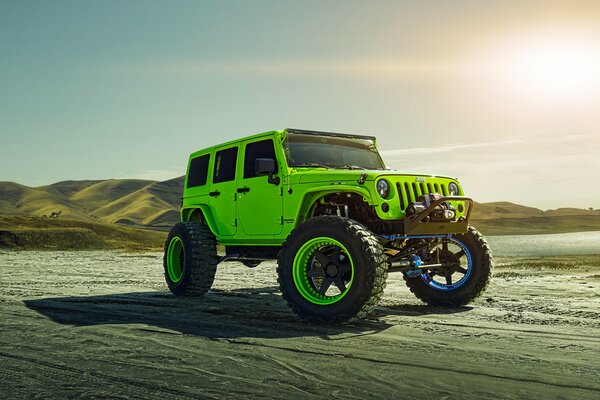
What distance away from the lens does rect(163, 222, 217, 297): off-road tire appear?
9.73 metres

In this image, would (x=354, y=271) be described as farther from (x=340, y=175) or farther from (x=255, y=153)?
(x=255, y=153)

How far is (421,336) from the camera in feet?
20.1

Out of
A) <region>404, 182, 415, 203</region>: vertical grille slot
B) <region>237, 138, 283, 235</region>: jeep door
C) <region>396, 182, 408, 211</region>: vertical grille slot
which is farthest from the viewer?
<region>237, 138, 283, 235</region>: jeep door

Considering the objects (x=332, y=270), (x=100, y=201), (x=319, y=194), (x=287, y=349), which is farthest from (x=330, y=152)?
(x=100, y=201)

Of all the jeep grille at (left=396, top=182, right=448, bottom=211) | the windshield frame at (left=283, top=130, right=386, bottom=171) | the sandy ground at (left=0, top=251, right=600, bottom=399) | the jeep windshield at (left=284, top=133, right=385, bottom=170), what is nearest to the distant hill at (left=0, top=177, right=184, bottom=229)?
the windshield frame at (left=283, top=130, right=386, bottom=171)

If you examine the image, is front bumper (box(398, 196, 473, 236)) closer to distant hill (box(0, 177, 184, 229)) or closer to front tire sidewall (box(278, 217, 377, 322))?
front tire sidewall (box(278, 217, 377, 322))

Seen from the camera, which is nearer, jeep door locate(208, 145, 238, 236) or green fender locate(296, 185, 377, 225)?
green fender locate(296, 185, 377, 225)

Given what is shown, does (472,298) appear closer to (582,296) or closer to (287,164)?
(582,296)

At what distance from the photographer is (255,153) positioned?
910 cm

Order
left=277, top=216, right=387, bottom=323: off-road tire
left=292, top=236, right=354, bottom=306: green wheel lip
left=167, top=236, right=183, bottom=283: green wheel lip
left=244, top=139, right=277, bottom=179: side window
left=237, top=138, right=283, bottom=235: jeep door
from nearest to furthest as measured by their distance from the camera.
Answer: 1. left=277, top=216, right=387, bottom=323: off-road tire
2. left=292, top=236, right=354, bottom=306: green wheel lip
3. left=237, top=138, right=283, bottom=235: jeep door
4. left=244, top=139, right=277, bottom=179: side window
5. left=167, top=236, right=183, bottom=283: green wheel lip

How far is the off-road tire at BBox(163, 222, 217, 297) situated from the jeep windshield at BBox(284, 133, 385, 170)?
2326 millimetres

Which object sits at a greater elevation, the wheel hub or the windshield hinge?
the windshield hinge

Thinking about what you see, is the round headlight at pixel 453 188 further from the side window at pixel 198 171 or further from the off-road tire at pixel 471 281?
the side window at pixel 198 171

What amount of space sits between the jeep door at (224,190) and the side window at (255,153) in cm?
32
